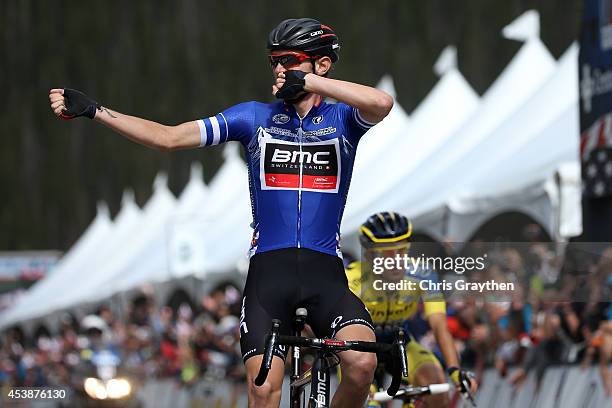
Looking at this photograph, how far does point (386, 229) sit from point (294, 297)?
2.27 m

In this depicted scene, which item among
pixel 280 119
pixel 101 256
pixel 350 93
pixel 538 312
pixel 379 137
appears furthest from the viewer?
pixel 101 256

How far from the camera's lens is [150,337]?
2605cm

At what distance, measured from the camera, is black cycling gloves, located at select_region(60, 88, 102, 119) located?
A: 6.22 m

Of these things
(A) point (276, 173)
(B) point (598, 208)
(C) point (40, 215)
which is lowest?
→ (C) point (40, 215)

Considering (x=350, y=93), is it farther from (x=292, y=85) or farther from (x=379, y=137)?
(x=379, y=137)

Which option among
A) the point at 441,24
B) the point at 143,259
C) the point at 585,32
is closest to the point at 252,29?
the point at 441,24

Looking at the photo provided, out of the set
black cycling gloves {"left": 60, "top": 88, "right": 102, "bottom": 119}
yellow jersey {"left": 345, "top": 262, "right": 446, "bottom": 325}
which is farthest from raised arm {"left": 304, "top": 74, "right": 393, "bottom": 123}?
yellow jersey {"left": 345, "top": 262, "right": 446, "bottom": 325}

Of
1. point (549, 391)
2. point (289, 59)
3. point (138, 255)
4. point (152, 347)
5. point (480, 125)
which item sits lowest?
point (152, 347)

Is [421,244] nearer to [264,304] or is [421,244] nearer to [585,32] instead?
[264,304]

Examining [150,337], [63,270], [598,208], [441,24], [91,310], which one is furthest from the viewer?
[441,24]

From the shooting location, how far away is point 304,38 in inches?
259

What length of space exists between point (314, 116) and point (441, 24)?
208 feet

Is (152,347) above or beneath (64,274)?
above

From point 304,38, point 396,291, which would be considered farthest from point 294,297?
point 396,291
